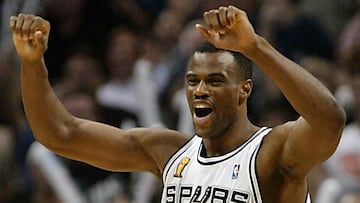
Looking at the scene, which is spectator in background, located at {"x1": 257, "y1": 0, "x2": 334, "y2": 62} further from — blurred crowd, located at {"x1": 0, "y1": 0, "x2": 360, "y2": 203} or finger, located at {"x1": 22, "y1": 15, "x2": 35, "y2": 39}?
finger, located at {"x1": 22, "y1": 15, "x2": 35, "y2": 39}

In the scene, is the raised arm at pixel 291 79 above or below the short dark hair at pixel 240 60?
above

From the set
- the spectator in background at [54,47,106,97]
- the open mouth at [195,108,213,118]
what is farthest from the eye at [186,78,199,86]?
the spectator in background at [54,47,106,97]

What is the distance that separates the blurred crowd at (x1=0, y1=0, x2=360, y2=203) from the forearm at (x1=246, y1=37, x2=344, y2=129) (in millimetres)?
3091

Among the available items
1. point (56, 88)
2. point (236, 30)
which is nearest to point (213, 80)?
point (236, 30)

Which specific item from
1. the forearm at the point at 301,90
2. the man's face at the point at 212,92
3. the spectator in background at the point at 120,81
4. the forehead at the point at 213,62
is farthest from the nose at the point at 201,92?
the spectator in background at the point at 120,81

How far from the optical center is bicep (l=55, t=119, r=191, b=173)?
22.0 feet

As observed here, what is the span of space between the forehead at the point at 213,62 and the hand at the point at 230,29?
0.57m

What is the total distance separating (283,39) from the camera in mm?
10781

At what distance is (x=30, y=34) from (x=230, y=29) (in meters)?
1.19

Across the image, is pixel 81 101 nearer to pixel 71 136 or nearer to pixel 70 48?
pixel 70 48

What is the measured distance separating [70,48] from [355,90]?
3154mm

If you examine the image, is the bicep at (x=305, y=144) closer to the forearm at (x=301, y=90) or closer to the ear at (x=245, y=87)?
the forearm at (x=301, y=90)

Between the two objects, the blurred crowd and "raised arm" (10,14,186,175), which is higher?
"raised arm" (10,14,186,175)

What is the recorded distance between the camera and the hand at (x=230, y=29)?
555 cm
